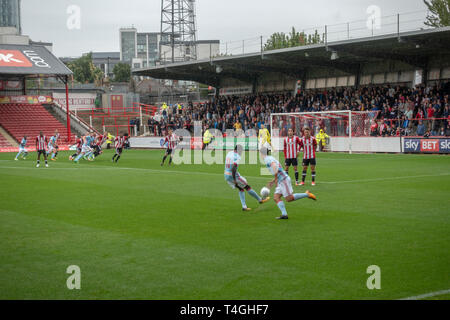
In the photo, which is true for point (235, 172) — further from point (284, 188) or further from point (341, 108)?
point (341, 108)

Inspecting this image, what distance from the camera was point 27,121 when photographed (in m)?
54.0

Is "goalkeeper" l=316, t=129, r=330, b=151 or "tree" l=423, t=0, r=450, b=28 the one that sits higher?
"tree" l=423, t=0, r=450, b=28

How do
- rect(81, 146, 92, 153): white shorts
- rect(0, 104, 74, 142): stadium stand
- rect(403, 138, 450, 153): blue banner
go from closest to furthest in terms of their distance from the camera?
1. rect(403, 138, 450, 153): blue banner
2. rect(81, 146, 92, 153): white shorts
3. rect(0, 104, 74, 142): stadium stand

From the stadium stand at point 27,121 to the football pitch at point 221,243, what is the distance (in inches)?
1454

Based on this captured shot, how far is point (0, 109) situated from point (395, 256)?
2142 inches

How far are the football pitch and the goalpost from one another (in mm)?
19664

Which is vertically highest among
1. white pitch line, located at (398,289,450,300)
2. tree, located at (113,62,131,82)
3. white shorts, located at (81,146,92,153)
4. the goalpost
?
tree, located at (113,62,131,82)

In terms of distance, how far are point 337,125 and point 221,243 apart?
30662 millimetres

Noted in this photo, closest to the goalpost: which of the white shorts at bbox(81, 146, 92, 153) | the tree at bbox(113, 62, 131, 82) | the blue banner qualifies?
the blue banner

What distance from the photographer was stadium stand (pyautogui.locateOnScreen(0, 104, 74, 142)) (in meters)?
52.0

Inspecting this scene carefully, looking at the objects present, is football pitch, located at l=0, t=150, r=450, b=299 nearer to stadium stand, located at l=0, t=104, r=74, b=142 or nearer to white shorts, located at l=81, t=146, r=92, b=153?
white shorts, located at l=81, t=146, r=92, b=153


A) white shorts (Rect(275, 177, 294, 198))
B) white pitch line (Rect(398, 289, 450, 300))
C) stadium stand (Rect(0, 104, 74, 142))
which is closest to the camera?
white pitch line (Rect(398, 289, 450, 300))
